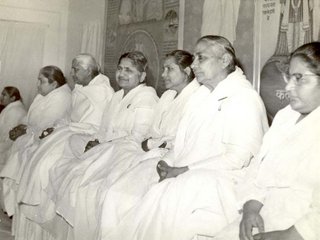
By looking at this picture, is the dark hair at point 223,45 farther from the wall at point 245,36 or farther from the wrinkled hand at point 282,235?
the wrinkled hand at point 282,235

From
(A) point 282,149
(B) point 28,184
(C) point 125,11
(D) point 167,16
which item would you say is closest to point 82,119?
(B) point 28,184

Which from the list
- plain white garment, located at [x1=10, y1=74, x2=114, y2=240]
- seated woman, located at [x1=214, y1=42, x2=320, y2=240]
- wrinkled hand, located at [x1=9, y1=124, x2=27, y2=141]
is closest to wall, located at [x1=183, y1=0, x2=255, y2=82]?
plain white garment, located at [x1=10, y1=74, x2=114, y2=240]

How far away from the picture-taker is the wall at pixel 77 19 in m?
8.66

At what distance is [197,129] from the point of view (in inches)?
149

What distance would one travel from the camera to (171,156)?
13.2 ft

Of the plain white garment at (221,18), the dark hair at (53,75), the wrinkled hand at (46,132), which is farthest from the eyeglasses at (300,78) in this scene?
the dark hair at (53,75)

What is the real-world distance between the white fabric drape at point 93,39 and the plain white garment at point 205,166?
4609 mm

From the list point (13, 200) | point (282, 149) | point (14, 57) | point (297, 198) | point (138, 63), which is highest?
point (14, 57)

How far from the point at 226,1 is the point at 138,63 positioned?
45.8 inches

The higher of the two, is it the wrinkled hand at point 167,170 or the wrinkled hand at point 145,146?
the wrinkled hand at point 145,146

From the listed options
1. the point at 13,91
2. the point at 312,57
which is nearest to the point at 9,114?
the point at 13,91

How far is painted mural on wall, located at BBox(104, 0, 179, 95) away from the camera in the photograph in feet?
21.9

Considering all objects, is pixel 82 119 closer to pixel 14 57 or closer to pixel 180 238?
pixel 180 238

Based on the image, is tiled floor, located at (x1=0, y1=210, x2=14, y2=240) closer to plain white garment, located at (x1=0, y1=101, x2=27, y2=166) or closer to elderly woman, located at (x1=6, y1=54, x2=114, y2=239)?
elderly woman, located at (x1=6, y1=54, x2=114, y2=239)
